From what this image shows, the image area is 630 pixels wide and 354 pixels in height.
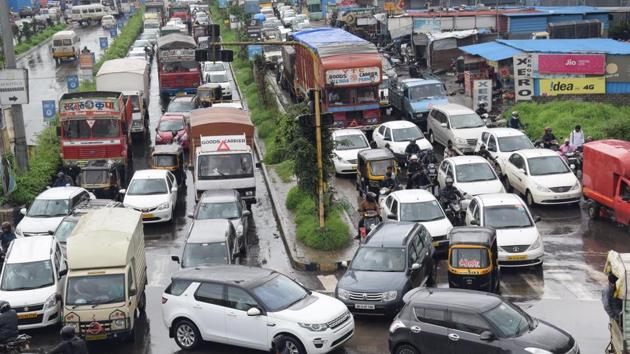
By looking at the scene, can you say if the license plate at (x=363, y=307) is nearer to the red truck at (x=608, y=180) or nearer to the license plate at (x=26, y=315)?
the license plate at (x=26, y=315)

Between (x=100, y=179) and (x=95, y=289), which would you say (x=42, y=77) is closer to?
(x=100, y=179)

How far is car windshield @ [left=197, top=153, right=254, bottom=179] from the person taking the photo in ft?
95.7

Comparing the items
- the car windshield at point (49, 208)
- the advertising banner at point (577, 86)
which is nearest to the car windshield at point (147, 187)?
the car windshield at point (49, 208)

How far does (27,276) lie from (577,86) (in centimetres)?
2514

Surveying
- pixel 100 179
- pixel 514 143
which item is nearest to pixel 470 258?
pixel 514 143

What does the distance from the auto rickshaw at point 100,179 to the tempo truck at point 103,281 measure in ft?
34.1

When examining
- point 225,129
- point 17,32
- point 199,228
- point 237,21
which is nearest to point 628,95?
point 225,129

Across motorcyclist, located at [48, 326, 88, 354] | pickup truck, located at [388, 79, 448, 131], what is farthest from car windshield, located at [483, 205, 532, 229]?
pickup truck, located at [388, 79, 448, 131]

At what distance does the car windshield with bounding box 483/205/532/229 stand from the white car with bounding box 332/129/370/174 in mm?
10063

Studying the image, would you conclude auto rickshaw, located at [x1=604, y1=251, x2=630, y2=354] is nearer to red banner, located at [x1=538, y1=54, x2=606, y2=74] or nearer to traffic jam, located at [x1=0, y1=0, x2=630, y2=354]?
traffic jam, located at [x1=0, y1=0, x2=630, y2=354]

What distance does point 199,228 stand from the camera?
2253 centimetres

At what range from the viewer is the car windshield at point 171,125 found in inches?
1524

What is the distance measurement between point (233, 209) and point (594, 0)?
140ft

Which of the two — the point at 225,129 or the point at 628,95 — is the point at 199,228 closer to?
the point at 225,129
